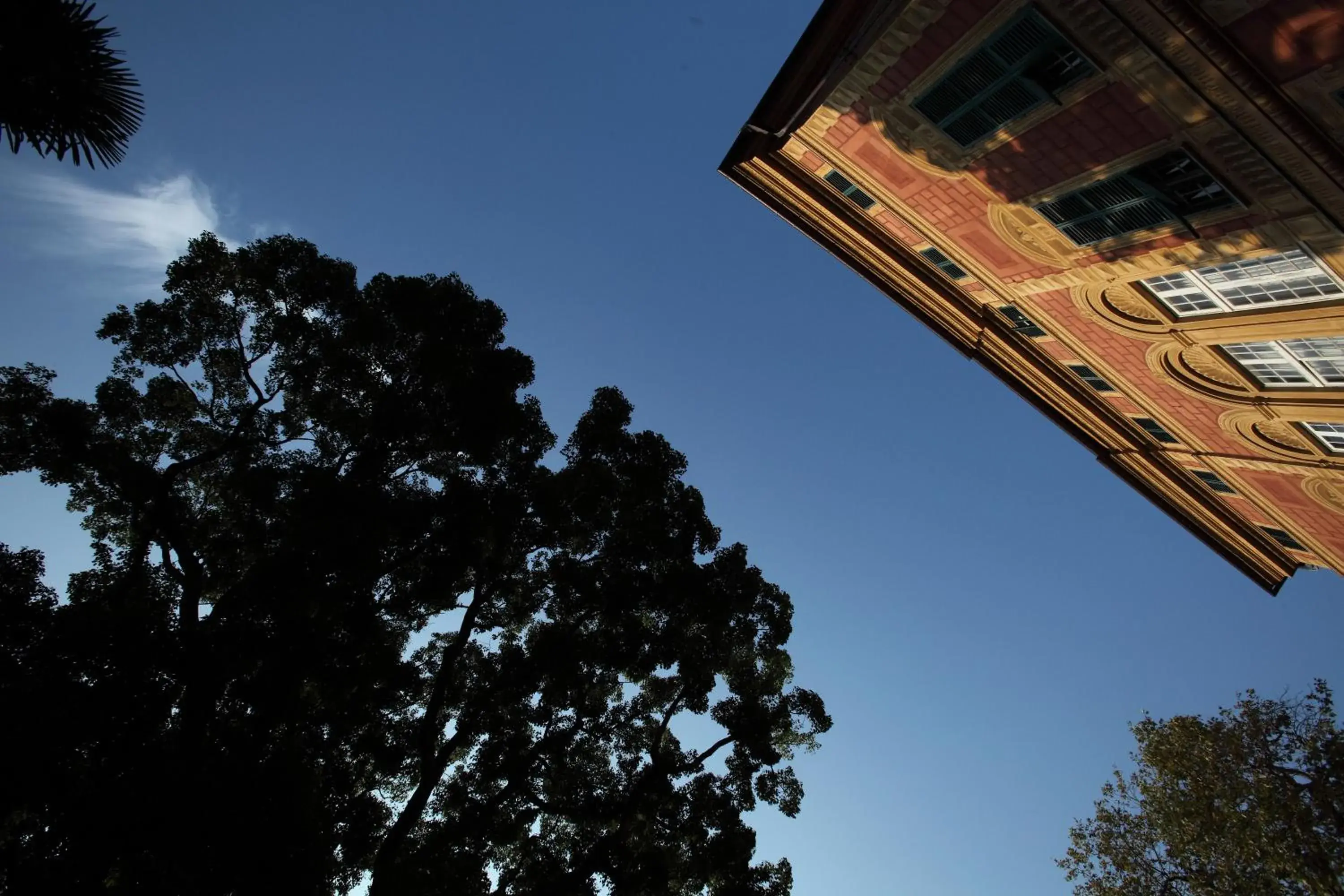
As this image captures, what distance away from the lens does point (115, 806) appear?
29.0ft

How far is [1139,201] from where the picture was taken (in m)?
10.7

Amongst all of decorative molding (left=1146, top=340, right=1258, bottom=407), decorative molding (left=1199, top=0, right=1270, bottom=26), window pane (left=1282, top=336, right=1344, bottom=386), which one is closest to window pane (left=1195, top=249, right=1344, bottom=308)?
window pane (left=1282, top=336, right=1344, bottom=386)

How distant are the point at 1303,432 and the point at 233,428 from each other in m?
23.7

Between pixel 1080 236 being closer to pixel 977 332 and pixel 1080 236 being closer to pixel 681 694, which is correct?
pixel 977 332

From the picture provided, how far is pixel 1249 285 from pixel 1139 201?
8.86ft

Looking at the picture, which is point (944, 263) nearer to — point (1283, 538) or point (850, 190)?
point (850, 190)

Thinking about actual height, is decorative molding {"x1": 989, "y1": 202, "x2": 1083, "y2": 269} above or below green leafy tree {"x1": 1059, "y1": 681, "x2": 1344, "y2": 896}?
above

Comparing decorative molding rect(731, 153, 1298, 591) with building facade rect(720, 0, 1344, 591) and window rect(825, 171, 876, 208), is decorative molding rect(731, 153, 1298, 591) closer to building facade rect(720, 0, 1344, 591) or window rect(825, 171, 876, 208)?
building facade rect(720, 0, 1344, 591)

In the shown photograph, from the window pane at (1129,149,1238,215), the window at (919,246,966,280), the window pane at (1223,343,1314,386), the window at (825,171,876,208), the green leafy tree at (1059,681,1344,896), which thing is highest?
the window at (825,171,876,208)

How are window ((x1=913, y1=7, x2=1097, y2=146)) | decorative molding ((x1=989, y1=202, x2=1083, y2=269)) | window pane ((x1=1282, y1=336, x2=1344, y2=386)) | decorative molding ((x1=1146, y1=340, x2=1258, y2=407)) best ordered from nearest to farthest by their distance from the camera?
1. window ((x1=913, y1=7, x2=1097, y2=146))
2. window pane ((x1=1282, y1=336, x2=1344, y2=386))
3. decorative molding ((x1=989, y1=202, x2=1083, y2=269))
4. decorative molding ((x1=1146, y1=340, x2=1258, y2=407))

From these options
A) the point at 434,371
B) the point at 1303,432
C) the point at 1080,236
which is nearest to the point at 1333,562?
the point at 1303,432

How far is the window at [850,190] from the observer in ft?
47.8

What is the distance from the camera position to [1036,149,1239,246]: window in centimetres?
981

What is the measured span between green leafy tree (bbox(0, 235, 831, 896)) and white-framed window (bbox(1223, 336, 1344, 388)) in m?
11.7
